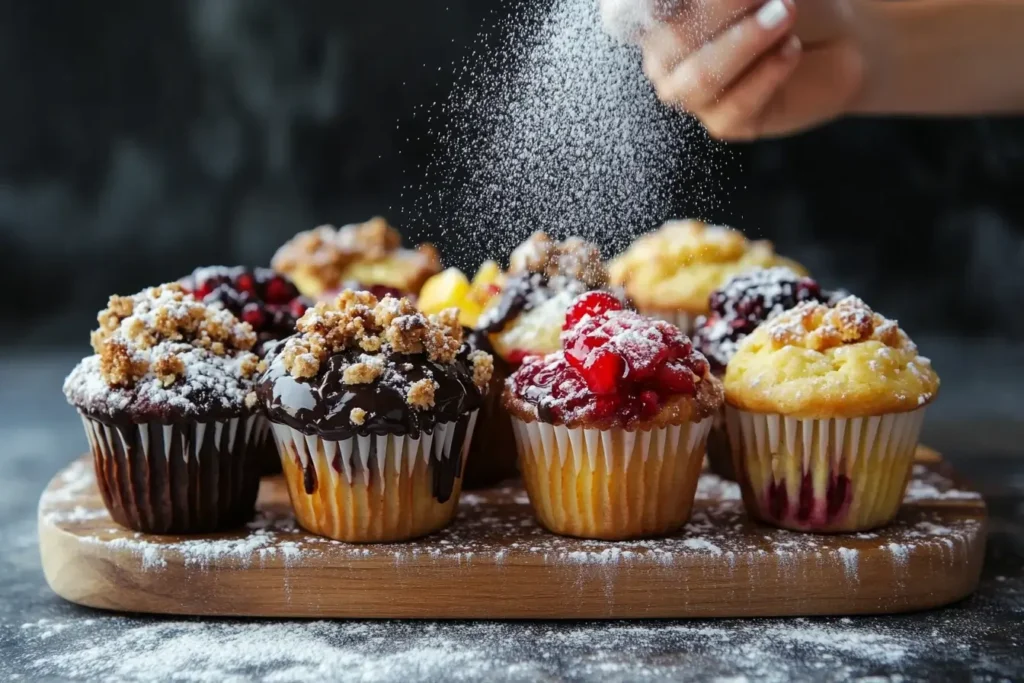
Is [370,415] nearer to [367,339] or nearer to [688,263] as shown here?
[367,339]

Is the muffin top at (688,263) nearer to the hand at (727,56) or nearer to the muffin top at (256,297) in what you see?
the hand at (727,56)

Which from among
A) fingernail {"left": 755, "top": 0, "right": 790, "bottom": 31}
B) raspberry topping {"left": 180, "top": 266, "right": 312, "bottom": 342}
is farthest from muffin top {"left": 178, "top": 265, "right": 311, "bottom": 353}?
fingernail {"left": 755, "top": 0, "right": 790, "bottom": 31}

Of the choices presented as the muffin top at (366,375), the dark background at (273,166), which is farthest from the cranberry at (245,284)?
the dark background at (273,166)

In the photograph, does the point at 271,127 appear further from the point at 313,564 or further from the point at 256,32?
the point at 313,564

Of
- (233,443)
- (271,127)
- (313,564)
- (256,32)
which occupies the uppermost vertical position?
(256,32)

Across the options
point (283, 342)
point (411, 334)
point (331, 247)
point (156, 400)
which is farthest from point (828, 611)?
point (331, 247)

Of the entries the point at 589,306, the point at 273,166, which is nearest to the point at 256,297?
the point at 589,306
